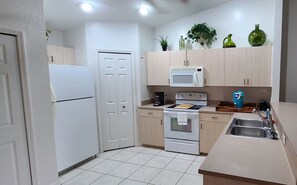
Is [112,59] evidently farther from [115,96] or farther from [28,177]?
[28,177]

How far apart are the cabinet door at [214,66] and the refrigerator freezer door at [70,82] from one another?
7.03ft

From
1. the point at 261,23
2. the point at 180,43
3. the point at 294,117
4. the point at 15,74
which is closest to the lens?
the point at 294,117

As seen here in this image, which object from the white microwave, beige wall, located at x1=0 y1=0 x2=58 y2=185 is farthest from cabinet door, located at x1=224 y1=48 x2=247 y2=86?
beige wall, located at x1=0 y1=0 x2=58 y2=185

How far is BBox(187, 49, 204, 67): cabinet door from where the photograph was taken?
3.66m

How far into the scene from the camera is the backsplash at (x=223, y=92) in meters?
3.51

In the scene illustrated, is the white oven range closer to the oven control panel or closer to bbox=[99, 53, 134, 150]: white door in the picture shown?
the oven control panel

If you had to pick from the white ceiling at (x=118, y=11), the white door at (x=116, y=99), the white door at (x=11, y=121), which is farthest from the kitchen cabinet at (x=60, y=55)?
the white door at (x=11, y=121)

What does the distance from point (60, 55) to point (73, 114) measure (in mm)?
1242

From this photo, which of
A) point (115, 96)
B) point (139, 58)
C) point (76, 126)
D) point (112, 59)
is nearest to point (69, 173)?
point (76, 126)

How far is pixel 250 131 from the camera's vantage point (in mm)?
2266

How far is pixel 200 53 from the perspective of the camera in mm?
3662

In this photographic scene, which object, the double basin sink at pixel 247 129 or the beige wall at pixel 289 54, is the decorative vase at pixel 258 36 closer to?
the beige wall at pixel 289 54

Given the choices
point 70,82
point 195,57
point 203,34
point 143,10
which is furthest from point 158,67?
point 70,82

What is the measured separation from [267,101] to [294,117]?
1.87 metres
